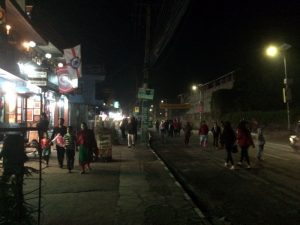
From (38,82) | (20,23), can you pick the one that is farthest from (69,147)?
(20,23)

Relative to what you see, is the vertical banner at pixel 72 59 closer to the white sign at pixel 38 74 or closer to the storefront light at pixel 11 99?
the storefront light at pixel 11 99

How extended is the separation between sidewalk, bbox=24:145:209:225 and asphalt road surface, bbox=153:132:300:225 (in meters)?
0.53

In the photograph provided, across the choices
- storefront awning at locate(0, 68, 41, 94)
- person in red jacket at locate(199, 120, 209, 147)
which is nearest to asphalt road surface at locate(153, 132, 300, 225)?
storefront awning at locate(0, 68, 41, 94)

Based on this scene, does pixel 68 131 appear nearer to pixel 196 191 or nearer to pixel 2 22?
pixel 2 22

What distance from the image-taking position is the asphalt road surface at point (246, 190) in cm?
860

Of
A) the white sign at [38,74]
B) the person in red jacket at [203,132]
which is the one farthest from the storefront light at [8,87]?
the person in red jacket at [203,132]

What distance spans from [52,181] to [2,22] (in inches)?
178

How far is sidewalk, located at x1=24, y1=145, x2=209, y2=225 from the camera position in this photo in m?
7.92

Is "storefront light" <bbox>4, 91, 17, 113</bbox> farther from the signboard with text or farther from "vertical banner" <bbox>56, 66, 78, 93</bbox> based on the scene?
the signboard with text

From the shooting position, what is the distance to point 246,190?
37.3ft

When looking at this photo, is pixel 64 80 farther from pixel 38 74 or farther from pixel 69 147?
pixel 69 147

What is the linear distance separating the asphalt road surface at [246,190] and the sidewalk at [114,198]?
1.75 ft

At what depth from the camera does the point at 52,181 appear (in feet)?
40.6

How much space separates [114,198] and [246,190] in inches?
141
